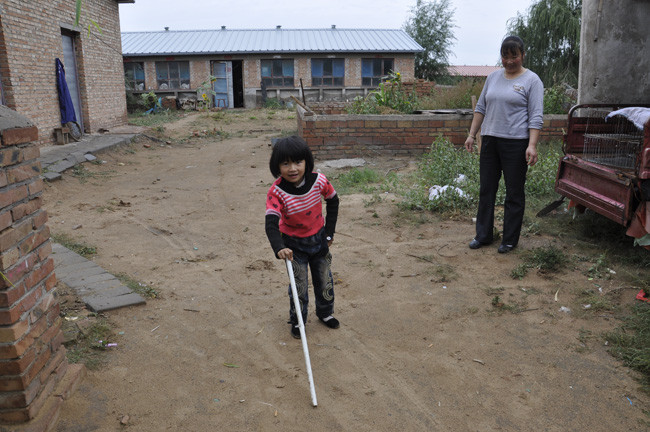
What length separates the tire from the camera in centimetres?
1177

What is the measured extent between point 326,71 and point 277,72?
2620 mm

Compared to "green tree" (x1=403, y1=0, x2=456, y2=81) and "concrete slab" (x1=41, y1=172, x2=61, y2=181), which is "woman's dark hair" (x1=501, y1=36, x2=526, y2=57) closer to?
"concrete slab" (x1=41, y1=172, x2=61, y2=181)

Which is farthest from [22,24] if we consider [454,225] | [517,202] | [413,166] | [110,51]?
[517,202]

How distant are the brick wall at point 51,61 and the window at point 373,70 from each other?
1426 centimetres

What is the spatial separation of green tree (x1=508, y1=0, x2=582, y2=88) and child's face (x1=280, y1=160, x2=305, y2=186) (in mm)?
20751

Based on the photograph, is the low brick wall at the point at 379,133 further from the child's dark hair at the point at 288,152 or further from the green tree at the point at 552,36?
the green tree at the point at 552,36

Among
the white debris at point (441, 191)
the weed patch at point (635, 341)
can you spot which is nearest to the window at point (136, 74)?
the white debris at point (441, 191)

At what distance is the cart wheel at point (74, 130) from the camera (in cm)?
1177

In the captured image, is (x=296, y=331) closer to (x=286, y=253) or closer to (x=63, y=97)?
(x=286, y=253)

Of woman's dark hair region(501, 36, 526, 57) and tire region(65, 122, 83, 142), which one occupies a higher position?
woman's dark hair region(501, 36, 526, 57)

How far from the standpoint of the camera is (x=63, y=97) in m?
11.7

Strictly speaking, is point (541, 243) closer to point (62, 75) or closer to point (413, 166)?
point (413, 166)

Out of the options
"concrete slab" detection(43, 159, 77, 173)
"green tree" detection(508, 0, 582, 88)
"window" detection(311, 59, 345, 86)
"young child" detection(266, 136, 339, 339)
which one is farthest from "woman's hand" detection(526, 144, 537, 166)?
"window" detection(311, 59, 345, 86)

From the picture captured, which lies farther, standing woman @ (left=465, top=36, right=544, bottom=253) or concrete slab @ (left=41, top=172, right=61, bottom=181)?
concrete slab @ (left=41, top=172, right=61, bottom=181)
